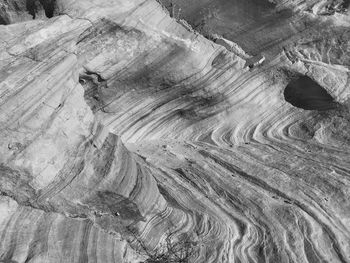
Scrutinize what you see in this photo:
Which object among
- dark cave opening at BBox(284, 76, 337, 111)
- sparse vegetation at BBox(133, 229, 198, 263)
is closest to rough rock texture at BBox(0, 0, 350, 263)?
dark cave opening at BBox(284, 76, 337, 111)

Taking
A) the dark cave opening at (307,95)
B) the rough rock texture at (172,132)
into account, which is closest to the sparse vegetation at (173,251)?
the rough rock texture at (172,132)

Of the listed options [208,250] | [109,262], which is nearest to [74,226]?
[109,262]

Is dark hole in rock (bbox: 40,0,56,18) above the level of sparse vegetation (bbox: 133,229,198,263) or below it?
above

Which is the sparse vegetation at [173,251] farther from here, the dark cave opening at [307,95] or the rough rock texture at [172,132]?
the dark cave opening at [307,95]

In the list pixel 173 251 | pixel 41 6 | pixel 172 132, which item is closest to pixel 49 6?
pixel 41 6

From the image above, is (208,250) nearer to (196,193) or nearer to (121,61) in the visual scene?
(196,193)

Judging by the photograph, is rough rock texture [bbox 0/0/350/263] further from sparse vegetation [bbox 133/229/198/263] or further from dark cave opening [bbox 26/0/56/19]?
sparse vegetation [bbox 133/229/198/263]
